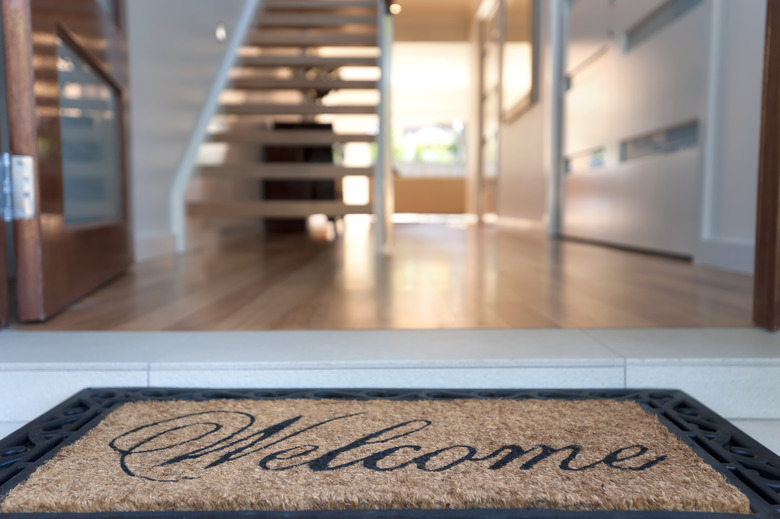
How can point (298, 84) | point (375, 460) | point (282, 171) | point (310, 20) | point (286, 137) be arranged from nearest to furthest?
point (375, 460)
point (282, 171)
point (286, 137)
point (298, 84)
point (310, 20)

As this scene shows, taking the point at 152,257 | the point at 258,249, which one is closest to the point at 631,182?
the point at 258,249

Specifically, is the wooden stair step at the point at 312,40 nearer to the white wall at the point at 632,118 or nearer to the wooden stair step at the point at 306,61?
the wooden stair step at the point at 306,61

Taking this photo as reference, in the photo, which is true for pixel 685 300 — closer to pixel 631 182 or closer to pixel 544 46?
pixel 631 182

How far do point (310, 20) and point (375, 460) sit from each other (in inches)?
151

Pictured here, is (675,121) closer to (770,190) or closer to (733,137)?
(733,137)

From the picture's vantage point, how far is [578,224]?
364 cm

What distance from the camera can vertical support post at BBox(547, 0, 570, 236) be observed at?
397 centimetres

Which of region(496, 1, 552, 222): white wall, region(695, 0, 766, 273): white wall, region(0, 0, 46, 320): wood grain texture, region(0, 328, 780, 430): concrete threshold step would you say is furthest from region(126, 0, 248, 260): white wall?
region(496, 1, 552, 222): white wall

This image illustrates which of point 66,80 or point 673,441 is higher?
point 66,80

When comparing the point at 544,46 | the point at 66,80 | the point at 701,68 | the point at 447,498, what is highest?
the point at 544,46

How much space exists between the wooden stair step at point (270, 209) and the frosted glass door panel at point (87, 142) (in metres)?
1.06

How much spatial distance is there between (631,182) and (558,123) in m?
1.27

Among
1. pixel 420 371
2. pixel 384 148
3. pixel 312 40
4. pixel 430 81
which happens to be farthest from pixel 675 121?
pixel 430 81

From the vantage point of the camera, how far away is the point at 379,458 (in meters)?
0.67
